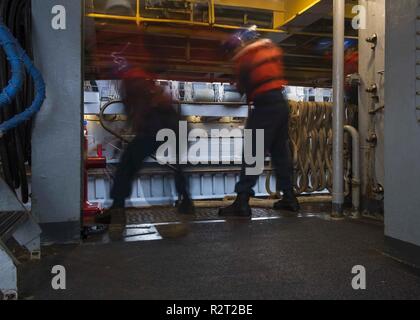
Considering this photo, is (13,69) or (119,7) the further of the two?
(119,7)

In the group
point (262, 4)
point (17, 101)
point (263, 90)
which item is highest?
point (262, 4)

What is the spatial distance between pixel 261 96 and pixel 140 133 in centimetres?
116

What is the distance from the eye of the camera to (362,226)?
2.96m

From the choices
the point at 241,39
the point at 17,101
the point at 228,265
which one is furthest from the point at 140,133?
the point at 228,265

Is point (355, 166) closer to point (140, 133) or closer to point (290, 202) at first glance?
point (290, 202)

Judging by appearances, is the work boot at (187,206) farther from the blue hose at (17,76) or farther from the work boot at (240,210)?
the blue hose at (17,76)

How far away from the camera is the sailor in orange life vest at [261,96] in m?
3.29

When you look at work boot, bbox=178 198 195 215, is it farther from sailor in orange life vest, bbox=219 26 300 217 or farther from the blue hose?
the blue hose

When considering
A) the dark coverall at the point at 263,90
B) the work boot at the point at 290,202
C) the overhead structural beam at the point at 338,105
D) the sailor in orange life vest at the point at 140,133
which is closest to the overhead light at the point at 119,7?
the sailor in orange life vest at the point at 140,133

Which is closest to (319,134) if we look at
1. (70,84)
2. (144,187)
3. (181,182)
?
(181,182)

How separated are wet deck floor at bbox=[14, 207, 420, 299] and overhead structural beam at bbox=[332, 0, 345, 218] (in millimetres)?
370

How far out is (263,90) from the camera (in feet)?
10.8

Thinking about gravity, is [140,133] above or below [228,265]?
above

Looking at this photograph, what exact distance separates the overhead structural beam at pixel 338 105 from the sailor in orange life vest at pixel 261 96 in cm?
45
